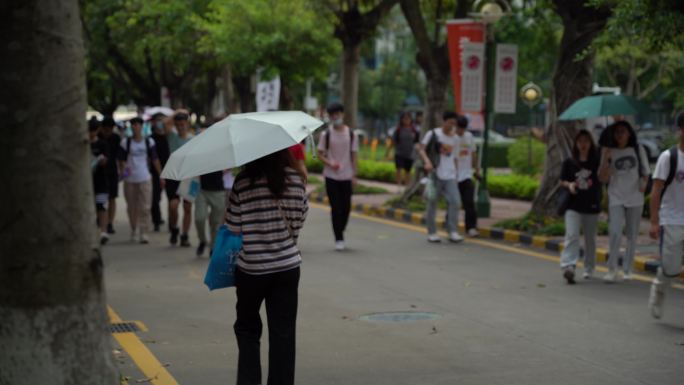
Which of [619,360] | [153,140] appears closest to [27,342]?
[619,360]

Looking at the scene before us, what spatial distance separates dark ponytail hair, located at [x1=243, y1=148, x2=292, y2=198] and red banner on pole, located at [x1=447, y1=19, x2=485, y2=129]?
1215cm

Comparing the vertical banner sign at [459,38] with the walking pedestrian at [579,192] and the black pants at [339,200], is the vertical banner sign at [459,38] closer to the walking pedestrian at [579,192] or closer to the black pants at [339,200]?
the black pants at [339,200]

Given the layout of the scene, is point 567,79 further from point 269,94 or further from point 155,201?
point 269,94

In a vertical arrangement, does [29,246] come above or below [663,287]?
above

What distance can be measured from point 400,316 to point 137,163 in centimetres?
704

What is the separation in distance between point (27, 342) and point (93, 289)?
1.07 feet

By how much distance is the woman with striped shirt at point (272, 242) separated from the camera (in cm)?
541

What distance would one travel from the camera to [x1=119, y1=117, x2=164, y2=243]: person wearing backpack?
14742 millimetres

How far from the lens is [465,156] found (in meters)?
14.6

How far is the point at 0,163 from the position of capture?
13.1ft

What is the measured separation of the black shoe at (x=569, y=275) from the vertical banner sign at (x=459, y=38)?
24.6 ft

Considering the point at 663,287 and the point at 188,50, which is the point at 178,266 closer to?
the point at 663,287

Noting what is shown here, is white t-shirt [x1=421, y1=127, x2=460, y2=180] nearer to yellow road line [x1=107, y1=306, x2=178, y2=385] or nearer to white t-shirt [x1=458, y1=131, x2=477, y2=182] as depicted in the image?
white t-shirt [x1=458, y1=131, x2=477, y2=182]

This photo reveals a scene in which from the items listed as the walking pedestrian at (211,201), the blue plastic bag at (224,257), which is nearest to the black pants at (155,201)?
the walking pedestrian at (211,201)
